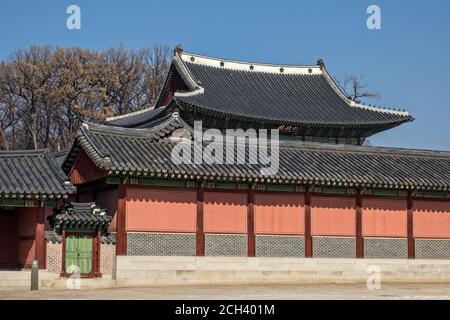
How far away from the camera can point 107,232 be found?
30.7 meters

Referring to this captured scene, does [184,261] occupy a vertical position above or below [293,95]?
below

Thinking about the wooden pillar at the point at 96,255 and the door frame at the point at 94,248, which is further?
the wooden pillar at the point at 96,255

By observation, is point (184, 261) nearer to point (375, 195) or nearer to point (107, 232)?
point (107, 232)

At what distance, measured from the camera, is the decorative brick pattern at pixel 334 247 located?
33.7m

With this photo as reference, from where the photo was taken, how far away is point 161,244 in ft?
102

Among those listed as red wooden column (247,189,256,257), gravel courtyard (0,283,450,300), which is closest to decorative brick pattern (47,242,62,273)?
gravel courtyard (0,283,450,300)

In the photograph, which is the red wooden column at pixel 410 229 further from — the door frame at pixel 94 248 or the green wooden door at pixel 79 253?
the green wooden door at pixel 79 253

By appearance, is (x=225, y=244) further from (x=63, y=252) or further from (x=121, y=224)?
(x=63, y=252)

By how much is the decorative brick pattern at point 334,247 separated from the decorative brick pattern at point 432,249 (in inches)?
130

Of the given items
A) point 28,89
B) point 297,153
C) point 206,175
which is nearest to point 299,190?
point 297,153

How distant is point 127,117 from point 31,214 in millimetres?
22396

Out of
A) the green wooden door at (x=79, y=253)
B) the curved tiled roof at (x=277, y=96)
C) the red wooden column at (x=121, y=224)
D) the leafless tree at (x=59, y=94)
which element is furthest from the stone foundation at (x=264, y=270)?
the leafless tree at (x=59, y=94)

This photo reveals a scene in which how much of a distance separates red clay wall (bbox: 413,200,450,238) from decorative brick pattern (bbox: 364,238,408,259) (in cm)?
89
